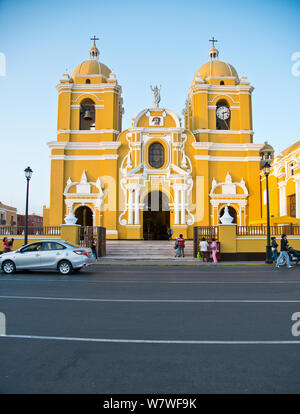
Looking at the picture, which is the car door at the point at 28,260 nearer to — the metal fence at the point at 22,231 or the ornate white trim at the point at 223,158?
the metal fence at the point at 22,231

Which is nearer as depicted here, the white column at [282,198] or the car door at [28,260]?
the car door at [28,260]

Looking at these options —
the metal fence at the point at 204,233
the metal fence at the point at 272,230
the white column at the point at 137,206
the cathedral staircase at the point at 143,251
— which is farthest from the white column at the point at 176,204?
the metal fence at the point at 272,230

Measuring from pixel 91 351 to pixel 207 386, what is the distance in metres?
1.57

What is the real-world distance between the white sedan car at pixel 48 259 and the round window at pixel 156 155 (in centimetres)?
1915

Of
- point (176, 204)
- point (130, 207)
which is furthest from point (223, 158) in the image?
point (130, 207)

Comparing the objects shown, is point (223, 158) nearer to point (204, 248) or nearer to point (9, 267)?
point (204, 248)

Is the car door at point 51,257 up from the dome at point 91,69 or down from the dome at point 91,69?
down

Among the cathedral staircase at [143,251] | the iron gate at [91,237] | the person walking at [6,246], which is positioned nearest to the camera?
the person walking at [6,246]

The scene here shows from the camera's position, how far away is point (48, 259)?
538 inches

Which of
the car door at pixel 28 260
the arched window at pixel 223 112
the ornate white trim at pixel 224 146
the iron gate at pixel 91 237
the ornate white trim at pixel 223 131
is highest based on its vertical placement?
the arched window at pixel 223 112

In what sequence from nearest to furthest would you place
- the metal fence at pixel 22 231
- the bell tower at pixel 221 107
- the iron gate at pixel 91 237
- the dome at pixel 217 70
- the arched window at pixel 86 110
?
the iron gate at pixel 91 237 < the metal fence at pixel 22 231 < the bell tower at pixel 221 107 < the arched window at pixel 86 110 < the dome at pixel 217 70

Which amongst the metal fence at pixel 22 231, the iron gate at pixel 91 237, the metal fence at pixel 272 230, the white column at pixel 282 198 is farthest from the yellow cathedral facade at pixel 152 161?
the metal fence at pixel 272 230

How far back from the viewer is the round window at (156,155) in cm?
3200

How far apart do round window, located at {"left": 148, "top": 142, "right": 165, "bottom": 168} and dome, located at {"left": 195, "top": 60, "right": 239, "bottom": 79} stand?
888 cm
